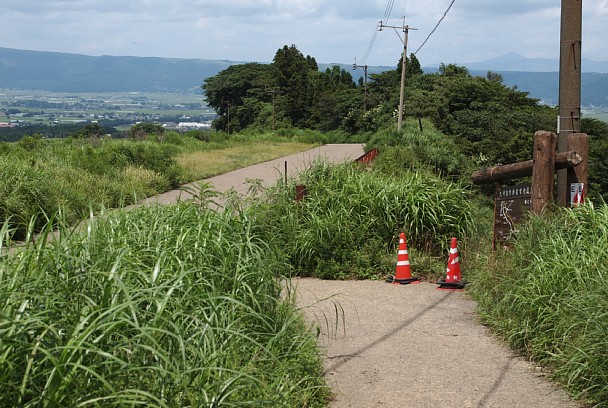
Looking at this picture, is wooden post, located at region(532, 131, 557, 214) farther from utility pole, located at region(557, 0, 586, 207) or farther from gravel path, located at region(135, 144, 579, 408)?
gravel path, located at region(135, 144, 579, 408)

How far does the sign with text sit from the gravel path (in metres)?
0.98

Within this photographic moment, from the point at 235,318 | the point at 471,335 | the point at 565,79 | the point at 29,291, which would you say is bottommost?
the point at 471,335

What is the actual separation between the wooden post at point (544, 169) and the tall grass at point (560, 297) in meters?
0.37

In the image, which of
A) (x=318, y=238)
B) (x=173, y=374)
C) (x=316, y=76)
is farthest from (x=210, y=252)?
(x=316, y=76)

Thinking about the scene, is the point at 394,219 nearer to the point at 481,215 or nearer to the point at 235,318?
the point at 481,215

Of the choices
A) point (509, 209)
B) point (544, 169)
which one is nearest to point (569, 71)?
point (544, 169)

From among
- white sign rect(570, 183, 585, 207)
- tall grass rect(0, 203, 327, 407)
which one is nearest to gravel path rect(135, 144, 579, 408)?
tall grass rect(0, 203, 327, 407)

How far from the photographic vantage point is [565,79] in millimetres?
9297

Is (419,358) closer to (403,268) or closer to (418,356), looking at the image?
(418,356)

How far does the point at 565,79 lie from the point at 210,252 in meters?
5.21

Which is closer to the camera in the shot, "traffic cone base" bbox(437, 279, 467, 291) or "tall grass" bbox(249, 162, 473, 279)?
"traffic cone base" bbox(437, 279, 467, 291)

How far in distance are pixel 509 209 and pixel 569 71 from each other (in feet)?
5.71

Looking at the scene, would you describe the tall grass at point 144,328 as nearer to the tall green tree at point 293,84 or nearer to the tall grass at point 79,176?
the tall grass at point 79,176

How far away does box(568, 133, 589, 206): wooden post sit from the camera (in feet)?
29.3
